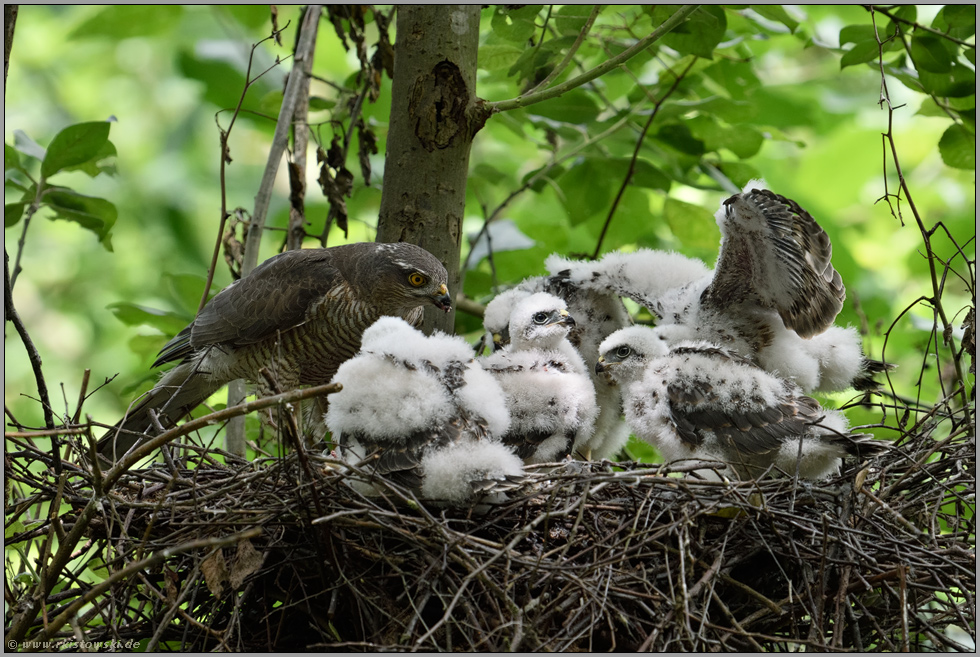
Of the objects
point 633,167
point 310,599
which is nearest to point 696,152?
point 633,167

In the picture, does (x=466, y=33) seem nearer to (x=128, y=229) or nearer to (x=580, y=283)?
(x=580, y=283)

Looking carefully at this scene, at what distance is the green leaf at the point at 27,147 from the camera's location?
3.86 meters

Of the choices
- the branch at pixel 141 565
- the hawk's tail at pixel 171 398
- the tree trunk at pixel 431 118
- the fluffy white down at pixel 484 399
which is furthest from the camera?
the hawk's tail at pixel 171 398

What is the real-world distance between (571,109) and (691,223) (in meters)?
1.04

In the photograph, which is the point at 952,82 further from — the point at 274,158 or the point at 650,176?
the point at 274,158

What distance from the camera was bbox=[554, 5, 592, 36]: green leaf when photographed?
3.99 m

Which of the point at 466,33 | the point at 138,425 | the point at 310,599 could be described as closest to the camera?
the point at 310,599

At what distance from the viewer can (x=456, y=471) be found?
2762 millimetres

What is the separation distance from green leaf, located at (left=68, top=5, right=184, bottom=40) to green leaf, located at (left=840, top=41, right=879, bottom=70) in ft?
13.8

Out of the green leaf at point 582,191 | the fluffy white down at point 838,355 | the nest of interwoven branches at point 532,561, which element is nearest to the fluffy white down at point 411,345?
the nest of interwoven branches at point 532,561

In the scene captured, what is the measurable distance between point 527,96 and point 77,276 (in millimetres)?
7927

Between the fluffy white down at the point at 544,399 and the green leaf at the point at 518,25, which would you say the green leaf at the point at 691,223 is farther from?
the fluffy white down at the point at 544,399

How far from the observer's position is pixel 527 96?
11.3ft

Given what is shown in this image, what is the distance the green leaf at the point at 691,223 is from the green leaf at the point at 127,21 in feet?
11.7
